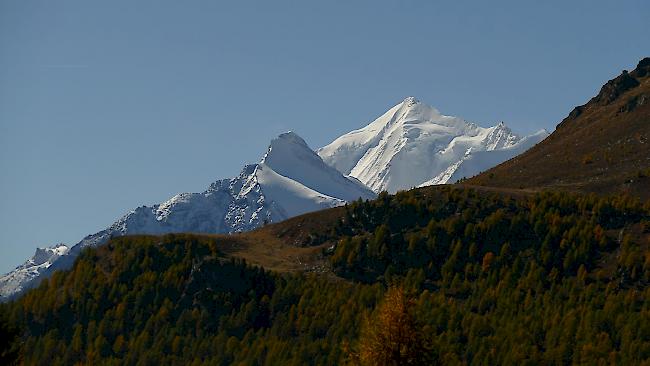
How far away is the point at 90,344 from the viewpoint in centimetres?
19800

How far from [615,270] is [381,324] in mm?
147620

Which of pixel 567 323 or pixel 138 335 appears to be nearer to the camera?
pixel 567 323

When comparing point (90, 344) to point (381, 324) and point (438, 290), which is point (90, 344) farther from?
point (381, 324)

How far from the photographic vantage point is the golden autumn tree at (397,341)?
5484 cm

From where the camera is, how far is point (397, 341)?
55031mm

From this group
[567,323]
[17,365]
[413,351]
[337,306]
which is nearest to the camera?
[413,351]

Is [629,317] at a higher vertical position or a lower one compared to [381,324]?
lower

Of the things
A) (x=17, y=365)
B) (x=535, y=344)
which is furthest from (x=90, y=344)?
(x=17, y=365)

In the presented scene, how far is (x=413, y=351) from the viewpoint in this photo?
5481cm

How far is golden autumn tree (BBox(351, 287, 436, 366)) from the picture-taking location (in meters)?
54.8

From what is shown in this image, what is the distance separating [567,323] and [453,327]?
20054mm

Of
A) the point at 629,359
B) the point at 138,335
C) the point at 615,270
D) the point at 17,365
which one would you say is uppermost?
the point at 138,335

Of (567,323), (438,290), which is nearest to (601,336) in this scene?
(567,323)

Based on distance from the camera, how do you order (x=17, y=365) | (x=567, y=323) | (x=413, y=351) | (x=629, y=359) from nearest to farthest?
(x=413, y=351)
(x=17, y=365)
(x=629, y=359)
(x=567, y=323)
